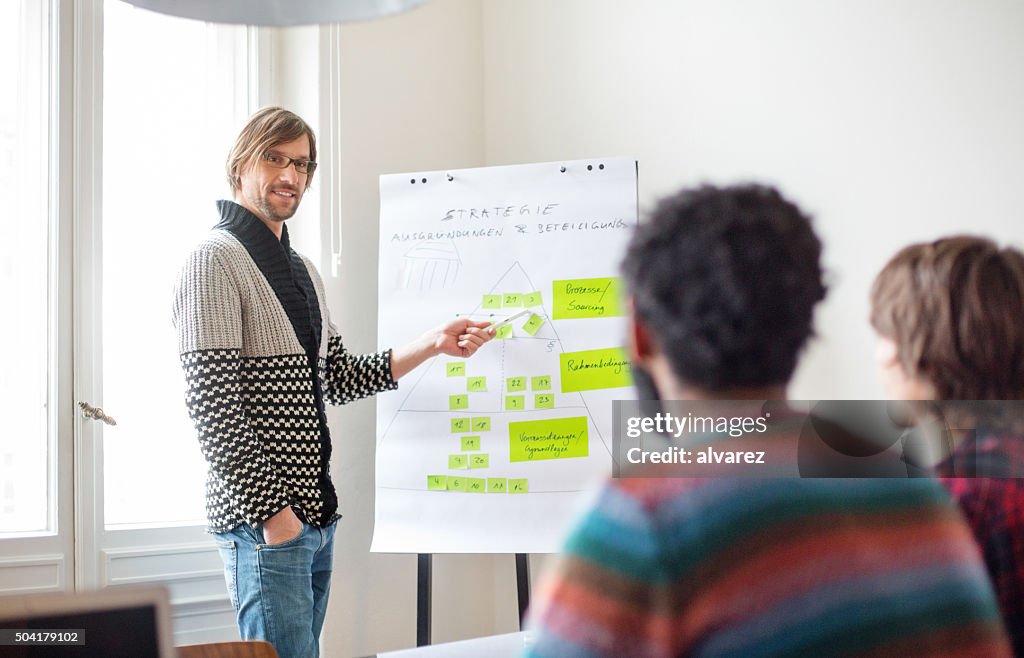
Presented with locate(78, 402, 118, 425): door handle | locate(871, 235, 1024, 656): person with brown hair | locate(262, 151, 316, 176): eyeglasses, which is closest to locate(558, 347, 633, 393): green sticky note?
locate(262, 151, 316, 176): eyeglasses

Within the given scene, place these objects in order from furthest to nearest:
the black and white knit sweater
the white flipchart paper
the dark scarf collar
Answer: the white flipchart paper
the dark scarf collar
the black and white knit sweater

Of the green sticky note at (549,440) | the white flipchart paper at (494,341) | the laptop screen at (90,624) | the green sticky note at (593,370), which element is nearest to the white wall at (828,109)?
the white flipchart paper at (494,341)

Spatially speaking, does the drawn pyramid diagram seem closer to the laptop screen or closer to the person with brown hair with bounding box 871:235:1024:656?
the person with brown hair with bounding box 871:235:1024:656

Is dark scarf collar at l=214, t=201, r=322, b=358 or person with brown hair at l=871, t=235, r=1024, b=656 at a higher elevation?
dark scarf collar at l=214, t=201, r=322, b=358

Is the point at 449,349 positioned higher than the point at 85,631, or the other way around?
the point at 449,349

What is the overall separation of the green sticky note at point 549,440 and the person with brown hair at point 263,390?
0.57 metres

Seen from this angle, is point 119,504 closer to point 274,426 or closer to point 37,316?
point 37,316

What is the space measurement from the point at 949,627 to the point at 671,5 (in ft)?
7.57

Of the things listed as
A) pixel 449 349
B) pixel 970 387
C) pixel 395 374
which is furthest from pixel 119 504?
pixel 970 387

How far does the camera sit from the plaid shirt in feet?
3.11

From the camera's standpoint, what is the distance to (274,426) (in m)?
1.88

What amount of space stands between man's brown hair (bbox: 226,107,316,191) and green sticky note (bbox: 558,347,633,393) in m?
0.88

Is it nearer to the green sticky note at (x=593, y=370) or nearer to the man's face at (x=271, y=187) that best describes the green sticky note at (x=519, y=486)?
the green sticky note at (x=593, y=370)

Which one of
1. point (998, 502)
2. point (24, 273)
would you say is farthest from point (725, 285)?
point (24, 273)
